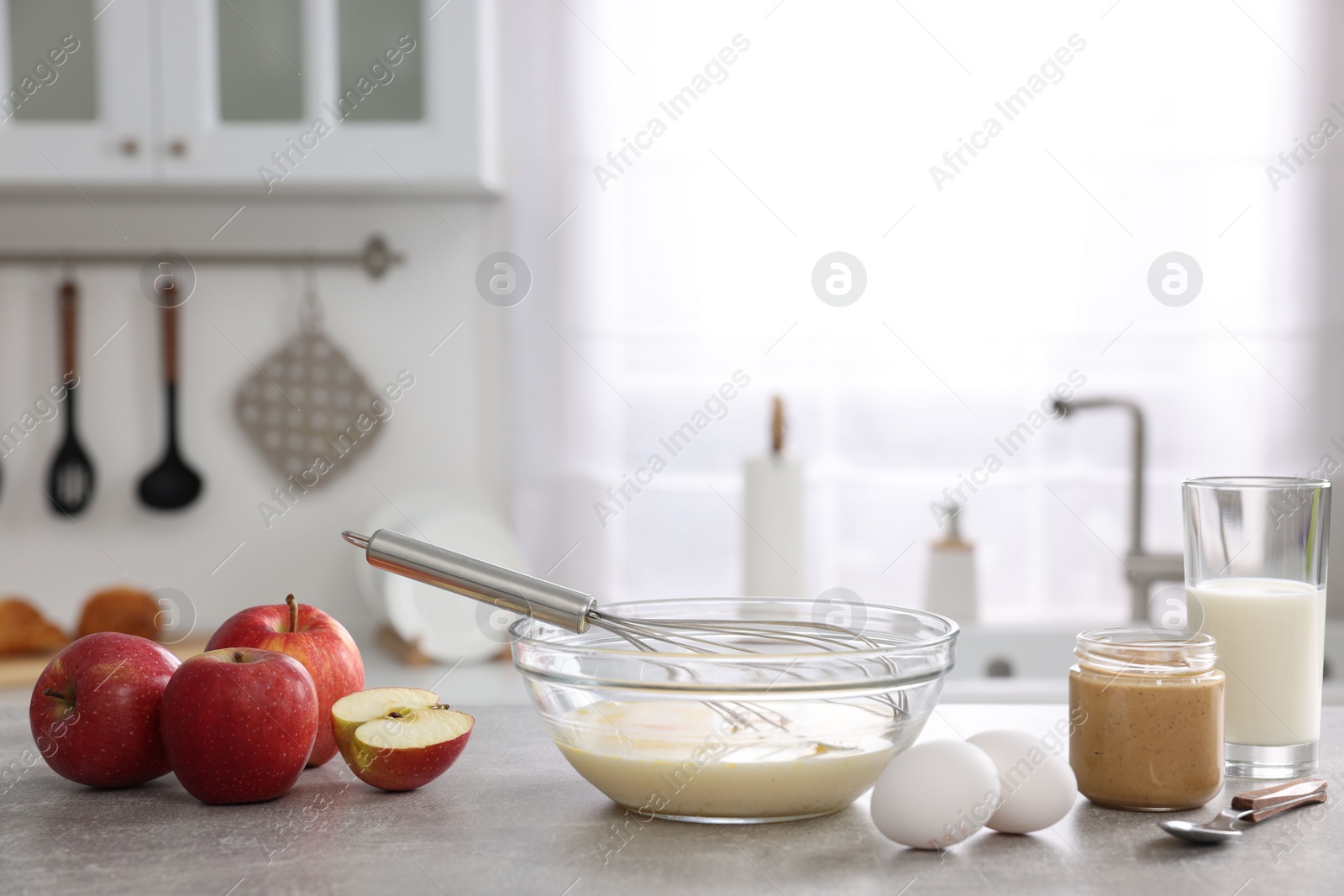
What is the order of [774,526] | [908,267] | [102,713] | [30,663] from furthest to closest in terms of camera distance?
[908,267] < [774,526] < [30,663] < [102,713]

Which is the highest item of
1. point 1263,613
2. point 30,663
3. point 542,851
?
point 1263,613

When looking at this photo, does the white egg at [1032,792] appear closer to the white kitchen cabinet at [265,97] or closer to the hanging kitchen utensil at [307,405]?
the white kitchen cabinet at [265,97]

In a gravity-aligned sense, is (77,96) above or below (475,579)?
above

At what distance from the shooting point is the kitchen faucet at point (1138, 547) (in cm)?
190

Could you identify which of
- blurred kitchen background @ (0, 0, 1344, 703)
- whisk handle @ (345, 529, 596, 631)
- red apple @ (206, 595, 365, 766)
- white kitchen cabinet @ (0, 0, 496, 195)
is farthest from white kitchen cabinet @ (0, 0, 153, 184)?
whisk handle @ (345, 529, 596, 631)

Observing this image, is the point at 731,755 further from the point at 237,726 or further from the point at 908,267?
the point at 908,267

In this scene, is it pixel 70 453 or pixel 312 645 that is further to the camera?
pixel 70 453

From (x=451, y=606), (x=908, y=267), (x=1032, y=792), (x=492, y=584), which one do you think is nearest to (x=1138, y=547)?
(x=908, y=267)

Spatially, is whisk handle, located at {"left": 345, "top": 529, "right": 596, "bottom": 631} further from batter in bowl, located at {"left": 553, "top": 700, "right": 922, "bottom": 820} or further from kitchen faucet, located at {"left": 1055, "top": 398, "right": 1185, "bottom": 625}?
kitchen faucet, located at {"left": 1055, "top": 398, "right": 1185, "bottom": 625}

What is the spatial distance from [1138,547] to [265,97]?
1.52m

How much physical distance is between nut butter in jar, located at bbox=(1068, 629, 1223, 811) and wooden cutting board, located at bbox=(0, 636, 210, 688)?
4.03 feet

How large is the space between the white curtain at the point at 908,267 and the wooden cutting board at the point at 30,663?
Answer: 55 centimetres

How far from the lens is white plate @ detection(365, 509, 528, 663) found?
1.80 m

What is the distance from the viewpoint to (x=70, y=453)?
2.03 m
